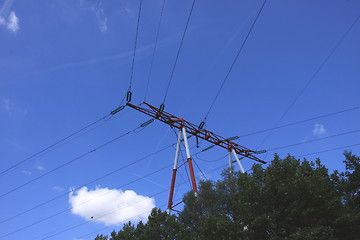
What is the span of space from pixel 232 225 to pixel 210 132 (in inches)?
547

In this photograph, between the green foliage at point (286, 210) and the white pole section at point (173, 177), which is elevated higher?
the white pole section at point (173, 177)

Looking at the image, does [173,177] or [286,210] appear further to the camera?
[173,177]

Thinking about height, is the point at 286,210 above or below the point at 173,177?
below

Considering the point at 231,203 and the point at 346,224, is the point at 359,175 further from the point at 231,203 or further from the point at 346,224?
the point at 231,203

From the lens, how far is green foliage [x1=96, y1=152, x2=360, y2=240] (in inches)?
704

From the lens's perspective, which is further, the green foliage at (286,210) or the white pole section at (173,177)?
the white pole section at (173,177)

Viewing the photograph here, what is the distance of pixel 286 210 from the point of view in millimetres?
18359

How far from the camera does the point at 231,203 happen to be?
2562 centimetres

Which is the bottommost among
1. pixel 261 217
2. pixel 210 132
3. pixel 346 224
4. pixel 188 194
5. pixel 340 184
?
pixel 346 224

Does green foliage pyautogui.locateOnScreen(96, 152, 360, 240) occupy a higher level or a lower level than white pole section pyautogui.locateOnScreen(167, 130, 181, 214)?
lower

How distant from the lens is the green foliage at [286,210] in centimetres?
1789

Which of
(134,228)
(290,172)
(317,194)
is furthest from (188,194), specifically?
(317,194)

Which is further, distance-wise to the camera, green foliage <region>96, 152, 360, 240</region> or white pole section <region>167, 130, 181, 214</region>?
white pole section <region>167, 130, 181, 214</region>

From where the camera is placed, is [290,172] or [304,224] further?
[290,172]
